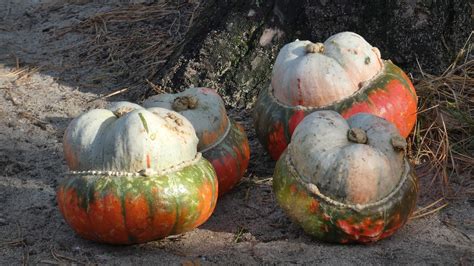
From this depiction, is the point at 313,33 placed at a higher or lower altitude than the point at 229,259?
higher

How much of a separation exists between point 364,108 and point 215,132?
694mm

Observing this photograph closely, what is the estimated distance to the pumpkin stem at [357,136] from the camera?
3.35 metres

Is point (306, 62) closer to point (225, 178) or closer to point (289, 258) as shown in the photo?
point (225, 178)

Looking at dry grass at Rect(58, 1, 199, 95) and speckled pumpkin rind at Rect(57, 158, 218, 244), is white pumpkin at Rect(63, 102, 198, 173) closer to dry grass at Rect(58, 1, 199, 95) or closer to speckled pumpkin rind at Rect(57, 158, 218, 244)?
speckled pumpkin rind at Rect(57, 158, 218, 244)

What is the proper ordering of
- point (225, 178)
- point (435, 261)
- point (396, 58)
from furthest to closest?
1. point (396, 58)
2. point (225, 178)
3. point (435, 261)

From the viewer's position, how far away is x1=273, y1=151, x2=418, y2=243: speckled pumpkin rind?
10.8 ft

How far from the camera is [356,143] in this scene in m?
3.35

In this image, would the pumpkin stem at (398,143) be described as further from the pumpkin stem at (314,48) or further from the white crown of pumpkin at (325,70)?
the pumpkin stem at (314,48)

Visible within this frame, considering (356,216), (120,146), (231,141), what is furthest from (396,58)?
(120,146)

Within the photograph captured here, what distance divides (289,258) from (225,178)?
0.66 metres

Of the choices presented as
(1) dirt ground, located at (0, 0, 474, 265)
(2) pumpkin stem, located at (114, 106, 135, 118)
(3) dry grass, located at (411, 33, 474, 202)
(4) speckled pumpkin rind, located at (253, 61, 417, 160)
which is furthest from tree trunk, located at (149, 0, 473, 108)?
(2) pumpkin stem, located at (114, 106, 135, 118)

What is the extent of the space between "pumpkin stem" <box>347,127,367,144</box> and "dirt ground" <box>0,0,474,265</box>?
433mm

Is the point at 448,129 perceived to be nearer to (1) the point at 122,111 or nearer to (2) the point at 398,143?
(2) the point at 398,143

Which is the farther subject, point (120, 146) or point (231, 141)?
point (231, 141)
